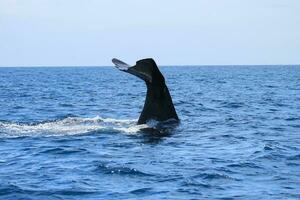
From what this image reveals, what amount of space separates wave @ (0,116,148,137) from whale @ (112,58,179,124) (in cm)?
47

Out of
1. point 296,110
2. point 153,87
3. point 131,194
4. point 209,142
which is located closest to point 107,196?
point 131,194

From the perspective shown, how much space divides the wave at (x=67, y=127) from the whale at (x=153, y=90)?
47 cm

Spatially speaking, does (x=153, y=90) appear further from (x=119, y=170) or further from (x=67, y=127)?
(x=119, y=170)

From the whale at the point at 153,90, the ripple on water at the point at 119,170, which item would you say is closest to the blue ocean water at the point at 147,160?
the ripple on water at the point at 119,170

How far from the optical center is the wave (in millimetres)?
17422

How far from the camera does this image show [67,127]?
18594 mm

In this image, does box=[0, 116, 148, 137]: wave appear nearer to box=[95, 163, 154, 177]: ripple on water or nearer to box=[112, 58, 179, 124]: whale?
box=[112, 58, 179, 124]: whale

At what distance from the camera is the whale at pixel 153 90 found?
17391 millimetres

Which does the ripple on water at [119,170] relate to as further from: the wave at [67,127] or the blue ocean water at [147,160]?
the wave at [67,127]

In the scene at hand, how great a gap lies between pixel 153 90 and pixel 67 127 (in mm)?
2946

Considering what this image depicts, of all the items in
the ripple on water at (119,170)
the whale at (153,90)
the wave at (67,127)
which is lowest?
the ripple on water at (119,170)

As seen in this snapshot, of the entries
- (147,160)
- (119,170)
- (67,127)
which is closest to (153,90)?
(67,127)

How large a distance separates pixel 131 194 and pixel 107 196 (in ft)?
1.34

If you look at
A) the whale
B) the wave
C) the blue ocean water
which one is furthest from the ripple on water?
the whale
